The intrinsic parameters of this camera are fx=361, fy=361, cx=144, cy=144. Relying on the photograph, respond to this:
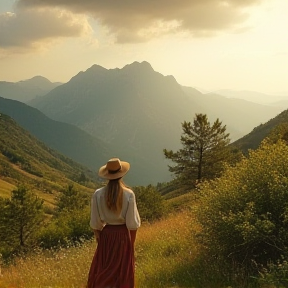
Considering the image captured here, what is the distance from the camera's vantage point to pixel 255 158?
10.2m

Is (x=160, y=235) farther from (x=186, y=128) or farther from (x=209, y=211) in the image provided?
(x=186, y=128)

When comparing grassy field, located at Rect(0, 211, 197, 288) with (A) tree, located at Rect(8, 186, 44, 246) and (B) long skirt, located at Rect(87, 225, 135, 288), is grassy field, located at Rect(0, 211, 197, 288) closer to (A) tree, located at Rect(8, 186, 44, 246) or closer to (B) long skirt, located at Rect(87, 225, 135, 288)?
(B) long skirt, located at Rect(87, 225, 135, 288)

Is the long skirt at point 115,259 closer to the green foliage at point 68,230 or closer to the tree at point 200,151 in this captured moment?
the green foliage at point 68,230

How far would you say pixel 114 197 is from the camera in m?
6.07

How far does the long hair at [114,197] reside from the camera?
6066mm

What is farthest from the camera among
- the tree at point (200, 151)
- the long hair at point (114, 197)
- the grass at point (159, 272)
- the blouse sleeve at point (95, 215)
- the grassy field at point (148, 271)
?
the tree at point (200, 151)

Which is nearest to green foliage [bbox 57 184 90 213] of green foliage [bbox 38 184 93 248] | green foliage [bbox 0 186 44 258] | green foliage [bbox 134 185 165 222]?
green foliage [bbox 0 186 44 258]

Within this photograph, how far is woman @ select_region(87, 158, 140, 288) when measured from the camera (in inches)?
242

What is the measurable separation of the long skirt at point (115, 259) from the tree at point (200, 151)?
25522 mm

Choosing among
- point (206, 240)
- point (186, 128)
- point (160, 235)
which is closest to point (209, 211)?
point (206, 240)

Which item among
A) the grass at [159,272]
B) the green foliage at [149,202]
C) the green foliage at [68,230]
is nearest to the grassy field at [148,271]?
the grass at [159,272]

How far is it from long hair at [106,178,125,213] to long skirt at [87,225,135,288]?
19.7 inches

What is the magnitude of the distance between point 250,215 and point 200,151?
23876 millimetres

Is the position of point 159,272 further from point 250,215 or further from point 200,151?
point 200,151
